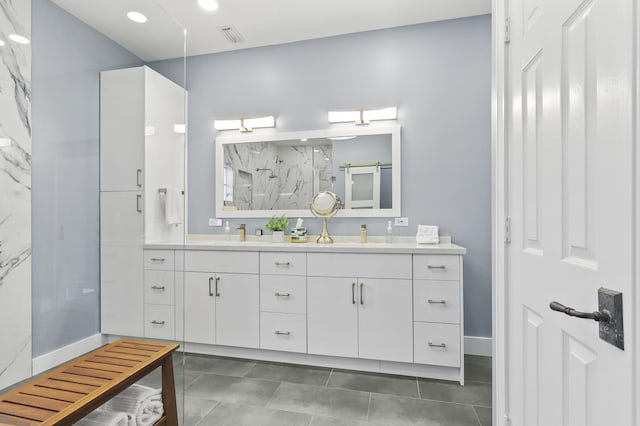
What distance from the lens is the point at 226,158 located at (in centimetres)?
315

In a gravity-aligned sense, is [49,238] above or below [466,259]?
above

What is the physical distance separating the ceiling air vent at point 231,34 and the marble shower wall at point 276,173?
94cm

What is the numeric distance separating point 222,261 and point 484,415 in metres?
2.00

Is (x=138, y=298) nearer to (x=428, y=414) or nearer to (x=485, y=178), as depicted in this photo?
(x=428, y=414)

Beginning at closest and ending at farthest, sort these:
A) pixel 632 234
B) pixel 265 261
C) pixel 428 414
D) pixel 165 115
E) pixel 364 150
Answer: pixel 632 234, pixel 428 414, pixel 165 115, pixel 265 261, pixel 364 150

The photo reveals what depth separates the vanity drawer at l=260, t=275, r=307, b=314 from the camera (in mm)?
2381

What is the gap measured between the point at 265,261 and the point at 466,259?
64.7 inches

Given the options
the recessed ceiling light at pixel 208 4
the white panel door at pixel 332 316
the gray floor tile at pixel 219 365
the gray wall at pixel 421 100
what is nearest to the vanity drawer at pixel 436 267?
the white panel door at pixel 332 316

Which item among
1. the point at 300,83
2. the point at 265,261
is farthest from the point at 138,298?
the point at 300,83

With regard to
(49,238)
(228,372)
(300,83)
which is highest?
(300,83)

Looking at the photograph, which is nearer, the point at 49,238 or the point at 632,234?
the point at 632,234

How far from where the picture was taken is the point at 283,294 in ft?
7.92

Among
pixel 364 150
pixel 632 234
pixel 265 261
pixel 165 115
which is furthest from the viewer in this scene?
pixel 364 150

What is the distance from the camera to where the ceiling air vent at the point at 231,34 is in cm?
277
